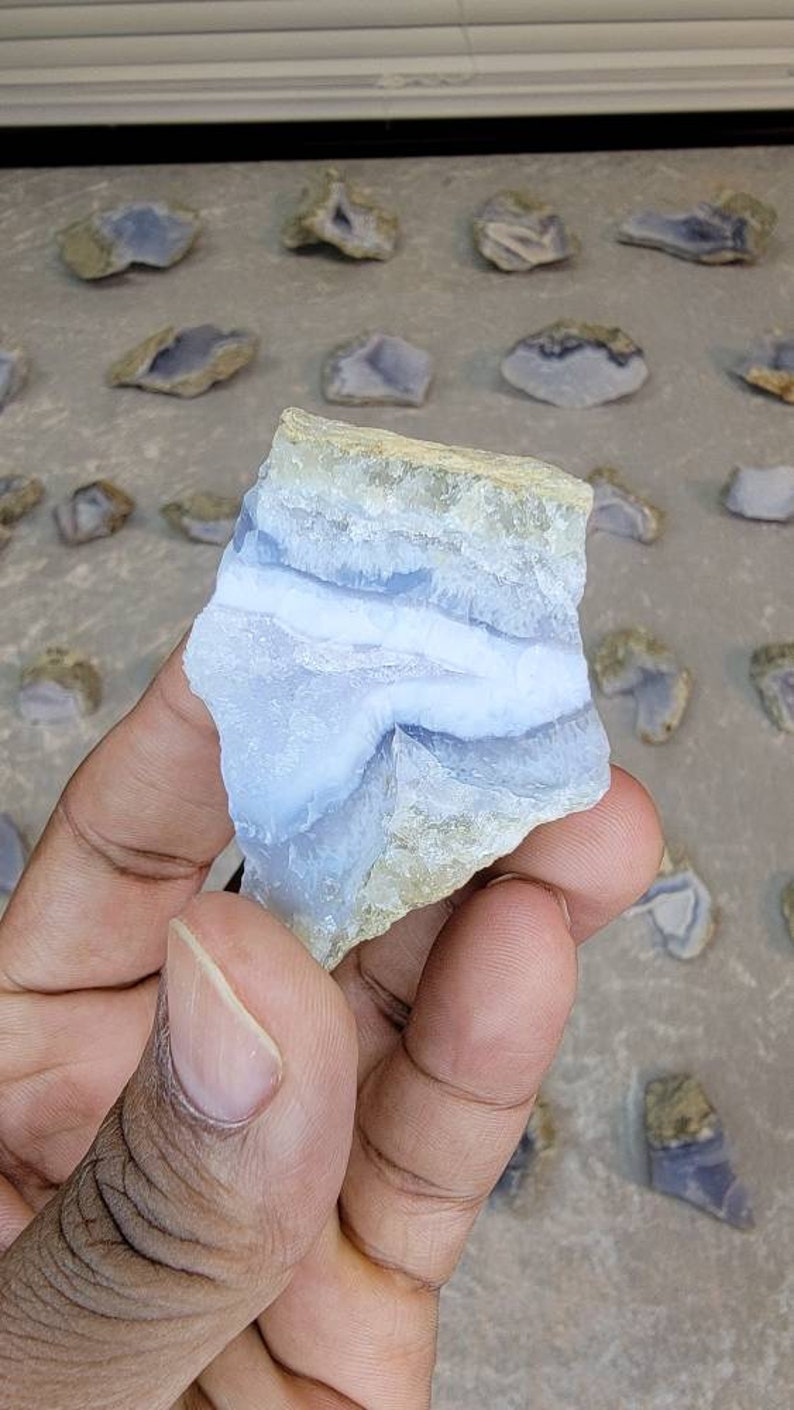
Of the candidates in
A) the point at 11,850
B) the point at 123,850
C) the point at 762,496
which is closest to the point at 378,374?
the point at 762,496

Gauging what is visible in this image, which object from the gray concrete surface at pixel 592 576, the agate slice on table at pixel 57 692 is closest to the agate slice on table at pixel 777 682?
the gray concrete surface at pixel 592 576

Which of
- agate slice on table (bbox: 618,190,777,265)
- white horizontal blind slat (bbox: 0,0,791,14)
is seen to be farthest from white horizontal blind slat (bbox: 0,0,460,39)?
agate slice on table (bbox: 618,190,777,265)

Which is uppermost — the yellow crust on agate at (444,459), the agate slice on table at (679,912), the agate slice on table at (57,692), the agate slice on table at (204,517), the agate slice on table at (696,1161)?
the yellow crust on agate at (444,459)

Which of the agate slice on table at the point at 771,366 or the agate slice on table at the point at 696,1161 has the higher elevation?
the agate slice on table at the point at 771,366

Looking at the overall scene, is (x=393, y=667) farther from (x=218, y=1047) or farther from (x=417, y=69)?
(x=417, y=69)

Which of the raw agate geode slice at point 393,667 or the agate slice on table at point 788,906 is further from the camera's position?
the agate slice on table at point 788,906

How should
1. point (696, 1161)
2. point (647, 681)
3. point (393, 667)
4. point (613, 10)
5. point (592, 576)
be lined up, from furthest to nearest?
point (613, 10)
point (592, 576)
point (647, 681)
point (696, 1161)
point (393, 667)

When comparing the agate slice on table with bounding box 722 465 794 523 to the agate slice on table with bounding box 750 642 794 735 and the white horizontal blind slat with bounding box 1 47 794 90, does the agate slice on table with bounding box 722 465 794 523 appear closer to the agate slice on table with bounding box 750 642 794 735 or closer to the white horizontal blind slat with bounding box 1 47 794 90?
the agate slice on table with bounding box 750 642 794 735

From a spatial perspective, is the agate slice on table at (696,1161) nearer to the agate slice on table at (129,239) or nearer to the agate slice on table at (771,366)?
the agate slice on table at (771,366)
